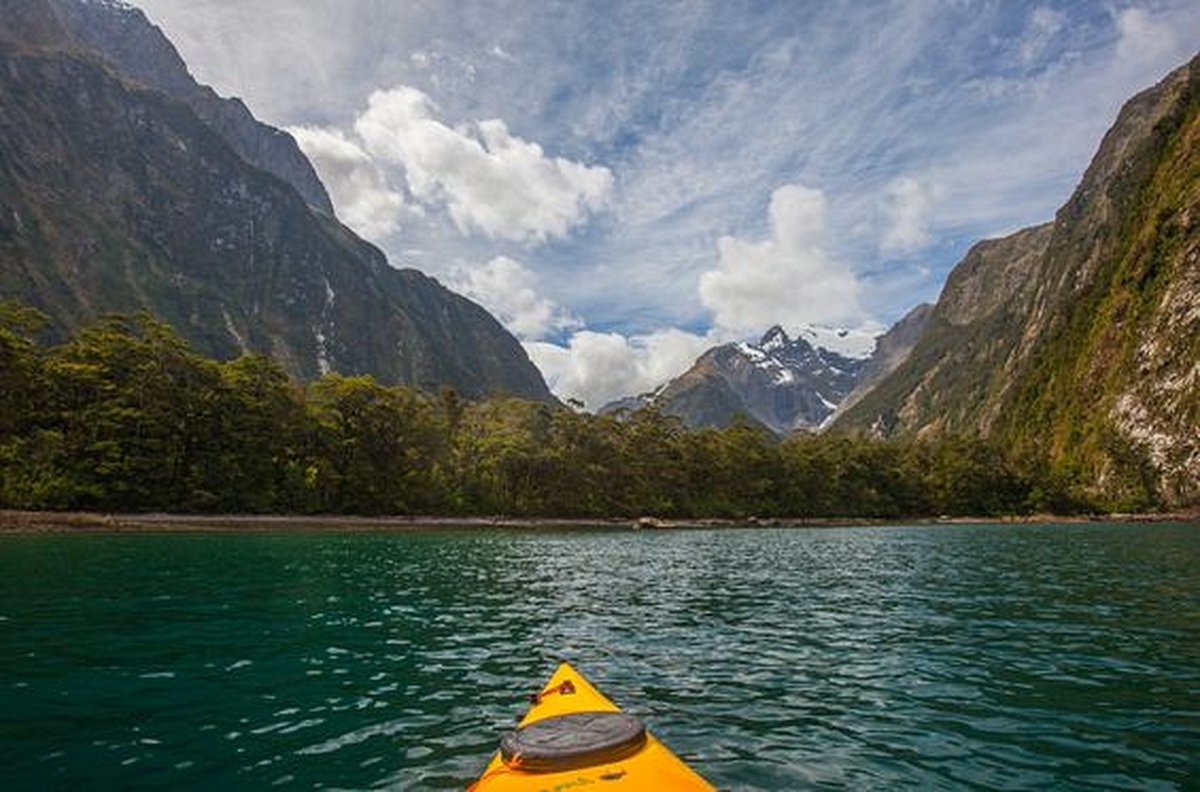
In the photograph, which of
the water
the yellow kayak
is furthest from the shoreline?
the yellow kayak

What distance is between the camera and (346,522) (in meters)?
89.8

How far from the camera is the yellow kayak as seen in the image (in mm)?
7652

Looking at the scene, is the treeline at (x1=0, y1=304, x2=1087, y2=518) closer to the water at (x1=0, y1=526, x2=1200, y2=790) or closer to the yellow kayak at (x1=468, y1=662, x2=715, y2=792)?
the water at (x1=0, y1=526, x2=1200, y2=790)

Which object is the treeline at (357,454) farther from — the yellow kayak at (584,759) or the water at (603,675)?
the yellow kayak at (584,759)

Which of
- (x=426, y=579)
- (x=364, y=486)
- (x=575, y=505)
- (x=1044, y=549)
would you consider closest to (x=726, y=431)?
(x=575, y=505)

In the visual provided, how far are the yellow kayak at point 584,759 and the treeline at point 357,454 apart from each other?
87439 mm

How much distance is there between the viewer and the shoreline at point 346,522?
6800 centimetres

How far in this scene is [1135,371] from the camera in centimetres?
18512

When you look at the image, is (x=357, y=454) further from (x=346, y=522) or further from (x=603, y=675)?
(x=603, y=675)

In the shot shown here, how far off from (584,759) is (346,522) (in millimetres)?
88251

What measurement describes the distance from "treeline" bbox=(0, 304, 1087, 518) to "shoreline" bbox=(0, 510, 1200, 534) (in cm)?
507

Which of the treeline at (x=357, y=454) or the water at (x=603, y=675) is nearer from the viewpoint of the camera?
the water at (x=603, y=675)

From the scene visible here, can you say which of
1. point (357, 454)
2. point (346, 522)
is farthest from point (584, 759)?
point (357, 454)

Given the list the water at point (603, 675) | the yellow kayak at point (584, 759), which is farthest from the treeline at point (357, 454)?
the yellow kayak at point (584, 759)
